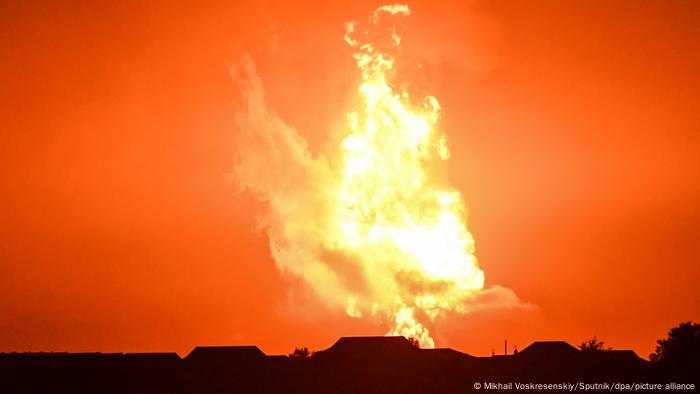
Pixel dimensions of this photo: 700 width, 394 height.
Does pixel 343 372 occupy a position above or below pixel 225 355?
below

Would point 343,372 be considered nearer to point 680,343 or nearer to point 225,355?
point 225,355

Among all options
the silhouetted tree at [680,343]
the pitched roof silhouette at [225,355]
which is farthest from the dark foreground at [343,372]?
the silhouetted tree at [680,343]

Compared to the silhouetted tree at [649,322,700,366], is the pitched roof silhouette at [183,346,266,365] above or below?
below

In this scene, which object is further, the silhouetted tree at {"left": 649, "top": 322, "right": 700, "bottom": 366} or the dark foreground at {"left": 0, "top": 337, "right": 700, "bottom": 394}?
the silhouetted tree at {"left": 649, "top": 322, "right": 700, "bottom": 366}

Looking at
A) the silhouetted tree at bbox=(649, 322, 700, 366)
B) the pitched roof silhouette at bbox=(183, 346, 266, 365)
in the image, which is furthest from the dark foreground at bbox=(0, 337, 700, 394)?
the silhouetted tree at bbox=(649, 322, 700, 366)

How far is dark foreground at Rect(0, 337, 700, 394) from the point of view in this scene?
97000 mm

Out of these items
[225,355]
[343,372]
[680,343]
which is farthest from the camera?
[680,343]

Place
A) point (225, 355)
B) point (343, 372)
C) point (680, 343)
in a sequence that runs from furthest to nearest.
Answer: point (680, 343), point (225, 355), point (343, 372)

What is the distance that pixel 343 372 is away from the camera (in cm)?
9944

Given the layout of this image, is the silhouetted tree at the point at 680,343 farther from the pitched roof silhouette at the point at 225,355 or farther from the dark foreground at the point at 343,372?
the pitched roof silhouette at the point at 225,355

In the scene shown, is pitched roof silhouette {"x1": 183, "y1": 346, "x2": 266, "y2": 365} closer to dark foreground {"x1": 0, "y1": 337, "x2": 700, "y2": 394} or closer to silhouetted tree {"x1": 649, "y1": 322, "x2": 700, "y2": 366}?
dark foreground {"x1": 0, "y1": 337, "x2": 700, "y2": 394}

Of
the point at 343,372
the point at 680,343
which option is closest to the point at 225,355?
the point at 343,372

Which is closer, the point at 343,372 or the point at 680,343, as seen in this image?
the point at 343,372

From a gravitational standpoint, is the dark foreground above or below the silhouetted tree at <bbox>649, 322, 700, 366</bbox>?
below
